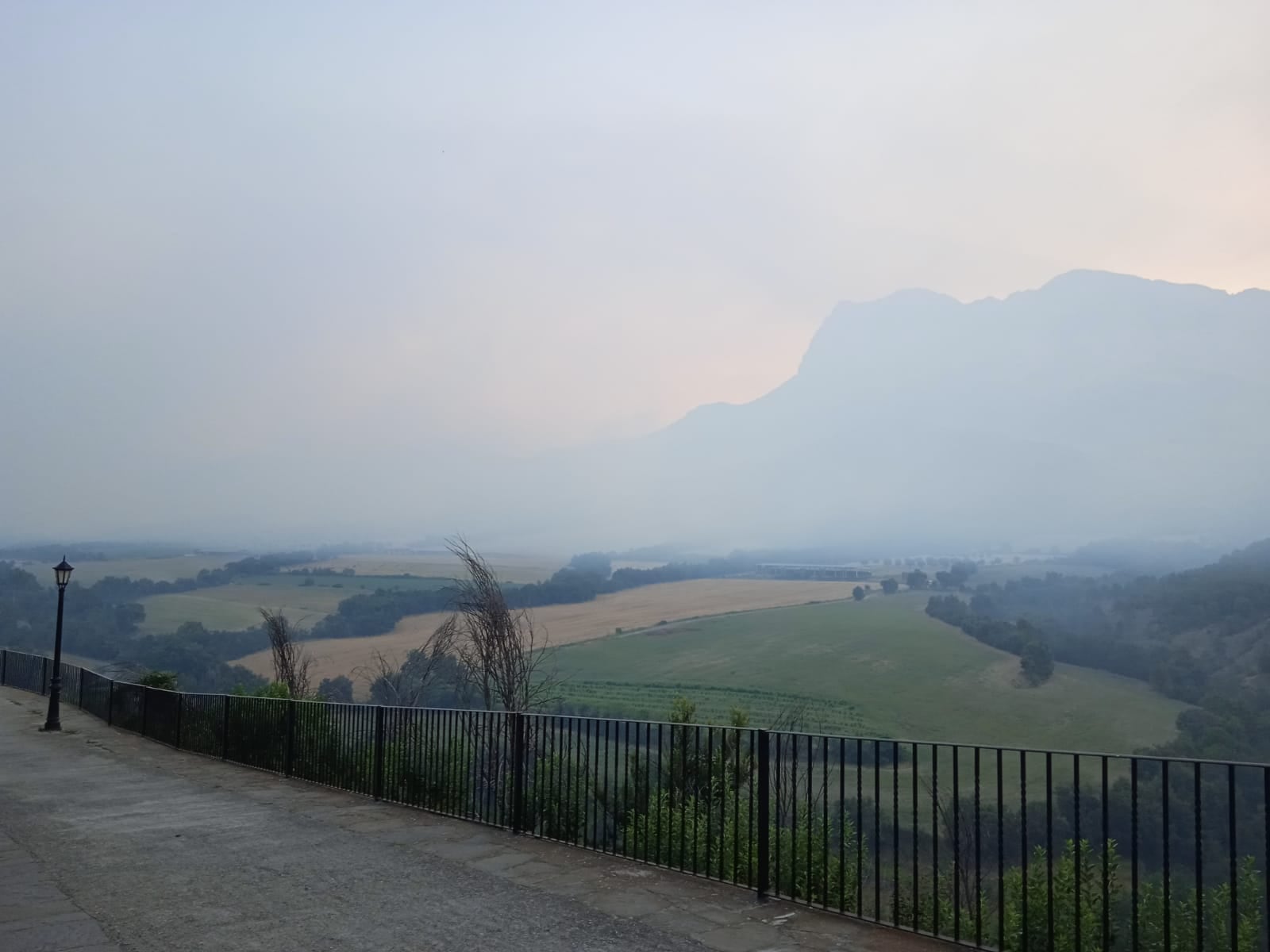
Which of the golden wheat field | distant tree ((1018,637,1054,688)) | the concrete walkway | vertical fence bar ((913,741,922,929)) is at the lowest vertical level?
distant tree ((1018,637,1054,688))

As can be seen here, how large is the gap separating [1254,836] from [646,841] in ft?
63.2

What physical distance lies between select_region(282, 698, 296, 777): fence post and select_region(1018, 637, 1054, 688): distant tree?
173 feet

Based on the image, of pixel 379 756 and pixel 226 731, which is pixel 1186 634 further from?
pixel 379 756

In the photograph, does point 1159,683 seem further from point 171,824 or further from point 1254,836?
point 171,824

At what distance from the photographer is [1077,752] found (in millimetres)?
4754

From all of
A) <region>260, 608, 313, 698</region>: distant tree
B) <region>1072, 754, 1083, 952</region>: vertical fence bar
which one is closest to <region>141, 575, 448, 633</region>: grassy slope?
<region>260, 608, 313, 698</region>: distant tree

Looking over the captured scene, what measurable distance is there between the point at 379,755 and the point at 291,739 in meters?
2.51

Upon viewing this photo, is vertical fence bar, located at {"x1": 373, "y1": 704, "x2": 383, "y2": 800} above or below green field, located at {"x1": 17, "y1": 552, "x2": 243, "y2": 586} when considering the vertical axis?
above

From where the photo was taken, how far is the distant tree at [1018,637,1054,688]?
2194 inches

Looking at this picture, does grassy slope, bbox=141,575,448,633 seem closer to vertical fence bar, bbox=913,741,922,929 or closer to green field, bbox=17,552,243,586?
green field, bbox=17,552,243,586

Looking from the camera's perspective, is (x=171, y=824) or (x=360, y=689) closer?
(x=171, y=824)

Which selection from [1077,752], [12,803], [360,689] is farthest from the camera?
[360,689]

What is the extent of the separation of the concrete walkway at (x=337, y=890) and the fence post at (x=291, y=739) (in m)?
1.55

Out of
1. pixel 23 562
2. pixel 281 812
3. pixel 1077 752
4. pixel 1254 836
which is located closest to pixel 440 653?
pixel 281 812
